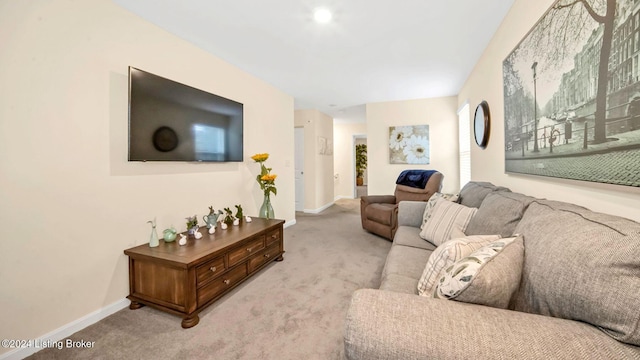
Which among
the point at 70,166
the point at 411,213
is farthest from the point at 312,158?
the point at 70,166

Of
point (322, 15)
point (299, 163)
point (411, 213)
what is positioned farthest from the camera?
point (299, 163)

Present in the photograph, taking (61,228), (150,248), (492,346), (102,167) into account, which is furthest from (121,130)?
(492,346)

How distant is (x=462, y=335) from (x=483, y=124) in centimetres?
265

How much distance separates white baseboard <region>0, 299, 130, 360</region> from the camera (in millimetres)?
1386

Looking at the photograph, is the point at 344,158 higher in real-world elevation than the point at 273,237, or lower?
higher

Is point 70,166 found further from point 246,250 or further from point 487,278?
point 487,278

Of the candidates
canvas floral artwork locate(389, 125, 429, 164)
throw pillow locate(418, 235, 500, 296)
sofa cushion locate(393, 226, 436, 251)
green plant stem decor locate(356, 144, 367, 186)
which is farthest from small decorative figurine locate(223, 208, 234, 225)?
green plant stem decor locate(356, 144, 367, 186)

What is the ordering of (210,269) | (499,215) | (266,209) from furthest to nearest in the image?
(266,209)
(210,269)
(499,215)

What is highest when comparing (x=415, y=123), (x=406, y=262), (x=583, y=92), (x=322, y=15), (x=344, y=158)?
(x=322, y=15)

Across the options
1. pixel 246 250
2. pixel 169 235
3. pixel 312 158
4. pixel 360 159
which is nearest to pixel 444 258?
pixel 246 250

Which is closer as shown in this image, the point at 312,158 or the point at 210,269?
the point at 210,269

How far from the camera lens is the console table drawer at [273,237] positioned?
2568 millimetres

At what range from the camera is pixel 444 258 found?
1.08 meters

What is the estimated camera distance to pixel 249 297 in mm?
1990
